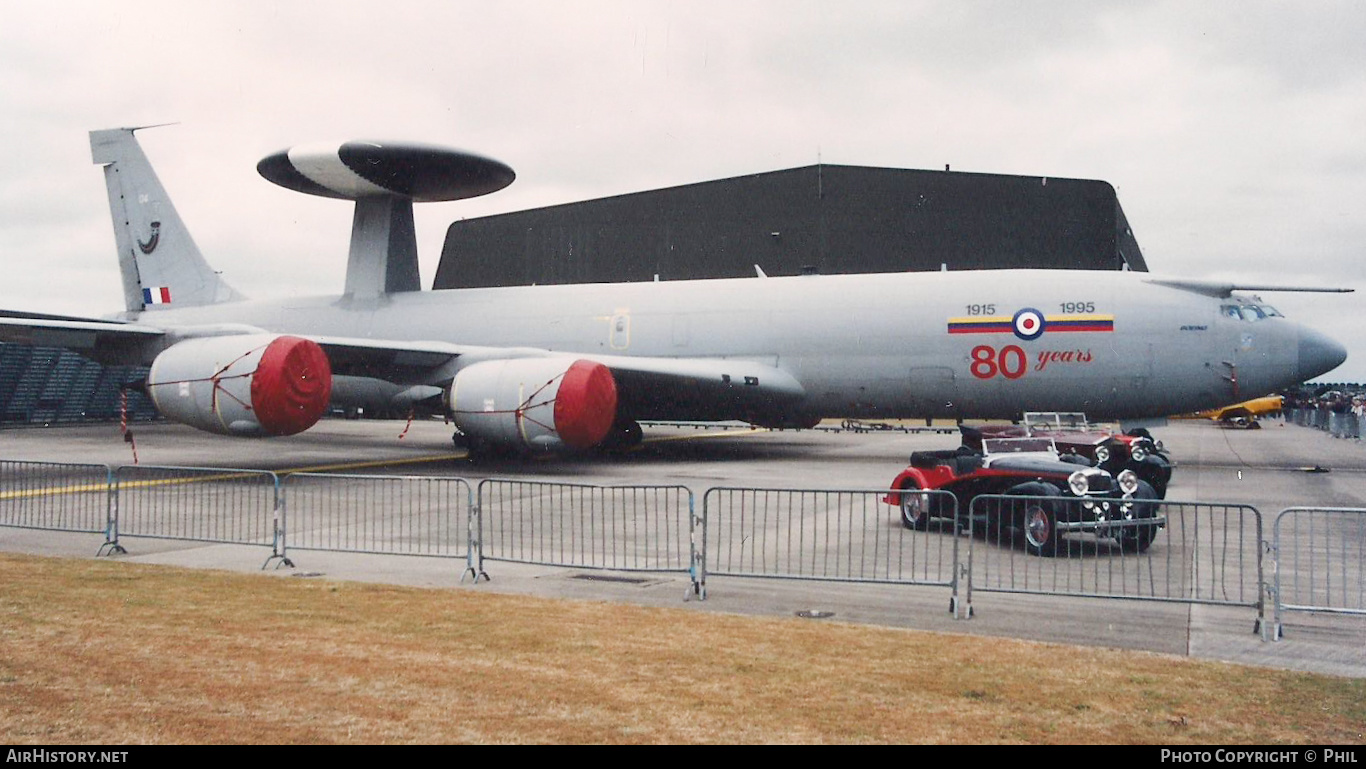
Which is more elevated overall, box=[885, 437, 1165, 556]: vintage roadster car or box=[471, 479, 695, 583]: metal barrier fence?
box=[885, 437, 1165, 556]: vintage roadster car

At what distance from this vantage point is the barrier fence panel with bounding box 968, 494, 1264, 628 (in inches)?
324

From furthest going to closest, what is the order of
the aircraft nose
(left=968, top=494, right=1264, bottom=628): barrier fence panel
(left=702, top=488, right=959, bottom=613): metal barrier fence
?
the aircraft nose
(left=702, top=488, right=959, bottom=613): metal barrier fence
(left=968, top=494, right=1264, bottom=628): barrier fence panel

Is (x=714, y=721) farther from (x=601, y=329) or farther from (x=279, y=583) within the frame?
(x=601, y=329)

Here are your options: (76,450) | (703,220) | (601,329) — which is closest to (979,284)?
(601,329)

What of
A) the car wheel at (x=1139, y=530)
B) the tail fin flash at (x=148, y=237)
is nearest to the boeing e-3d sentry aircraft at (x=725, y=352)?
the tail fin flash at (x=148, y=237)

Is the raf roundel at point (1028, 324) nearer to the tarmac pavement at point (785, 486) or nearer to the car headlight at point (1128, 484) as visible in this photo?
→ the tarmac pavement at point (785, 486)

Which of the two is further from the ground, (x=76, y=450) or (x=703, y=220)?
(x=703, y=220)

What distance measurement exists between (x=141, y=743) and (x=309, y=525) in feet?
25.5

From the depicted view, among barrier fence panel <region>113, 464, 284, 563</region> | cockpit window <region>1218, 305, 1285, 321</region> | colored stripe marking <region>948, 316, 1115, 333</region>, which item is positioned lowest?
barrier fence panel <region>113, 464, 284, 563</region>

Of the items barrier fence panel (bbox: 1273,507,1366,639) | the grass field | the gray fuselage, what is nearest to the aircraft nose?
the gray fuselage

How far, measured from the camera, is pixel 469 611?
745cm

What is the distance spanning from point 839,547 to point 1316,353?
13.1 m

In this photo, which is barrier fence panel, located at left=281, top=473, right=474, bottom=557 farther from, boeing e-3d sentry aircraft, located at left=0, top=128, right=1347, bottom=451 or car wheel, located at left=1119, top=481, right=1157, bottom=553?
car wheel, located at left=1119, top=481, right=1157, bottom=553
